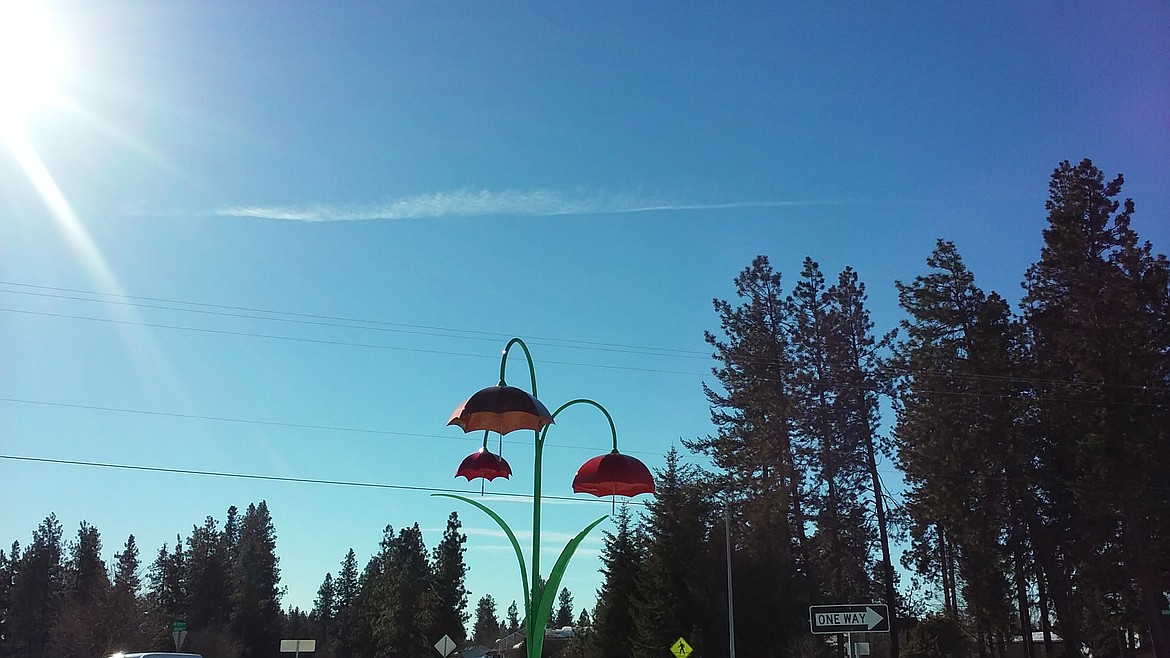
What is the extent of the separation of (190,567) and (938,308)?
73.3 meters

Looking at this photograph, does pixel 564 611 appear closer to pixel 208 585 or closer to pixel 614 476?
pixel 208 585

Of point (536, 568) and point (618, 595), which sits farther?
point (618, 595)

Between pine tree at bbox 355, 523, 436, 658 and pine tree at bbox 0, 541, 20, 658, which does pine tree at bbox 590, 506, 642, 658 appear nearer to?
pine tree at bbox 355, 523, 436, 658

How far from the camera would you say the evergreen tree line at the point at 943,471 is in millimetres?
34875

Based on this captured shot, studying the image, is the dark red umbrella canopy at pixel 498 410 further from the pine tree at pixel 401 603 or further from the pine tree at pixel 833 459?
the pine tree at pixel 401 603

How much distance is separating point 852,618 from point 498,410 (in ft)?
30.5

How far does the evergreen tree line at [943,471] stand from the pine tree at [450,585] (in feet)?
101

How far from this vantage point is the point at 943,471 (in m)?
38.4

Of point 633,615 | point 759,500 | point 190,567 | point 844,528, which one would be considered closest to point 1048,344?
point 844,528

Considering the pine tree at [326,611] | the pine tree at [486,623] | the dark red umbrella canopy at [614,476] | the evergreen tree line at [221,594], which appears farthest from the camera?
the pine tree at [486,623]

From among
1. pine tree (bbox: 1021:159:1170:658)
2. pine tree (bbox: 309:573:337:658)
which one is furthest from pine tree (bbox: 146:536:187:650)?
pine tree (bbox: 1021:159:1170:658)

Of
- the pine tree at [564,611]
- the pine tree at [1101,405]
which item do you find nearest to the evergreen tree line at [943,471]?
the pine tree at [1101,405]

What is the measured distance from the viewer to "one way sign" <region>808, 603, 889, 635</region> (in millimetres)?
15180

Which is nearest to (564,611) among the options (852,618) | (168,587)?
(168,587)
